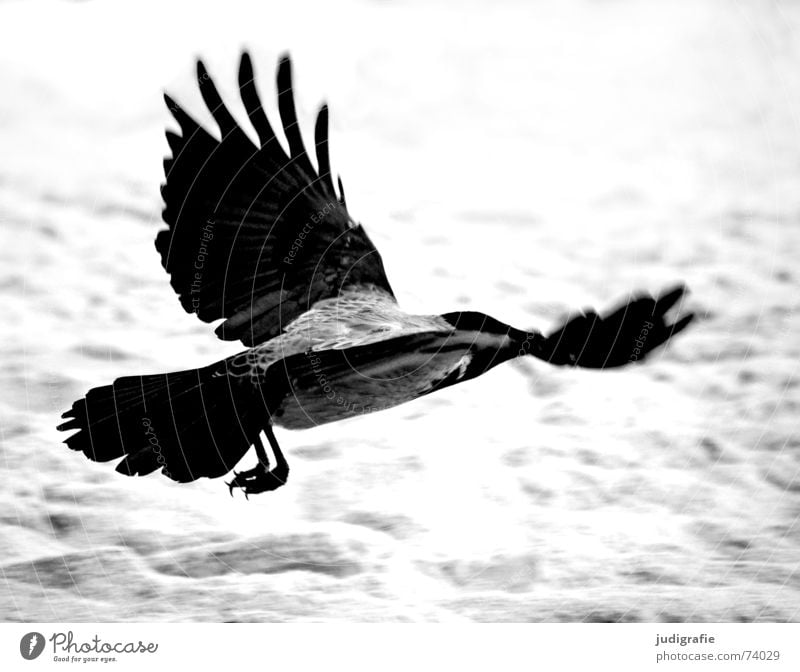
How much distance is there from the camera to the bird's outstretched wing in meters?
1.83

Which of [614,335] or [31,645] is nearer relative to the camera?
[614,335]

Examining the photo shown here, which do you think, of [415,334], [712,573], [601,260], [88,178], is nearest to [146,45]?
[88,178]

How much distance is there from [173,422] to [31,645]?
528mm

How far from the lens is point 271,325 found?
185 cm

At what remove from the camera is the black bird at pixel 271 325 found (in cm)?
181

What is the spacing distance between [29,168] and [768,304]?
150 centimetres

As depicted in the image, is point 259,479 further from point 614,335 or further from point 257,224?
point 614,335

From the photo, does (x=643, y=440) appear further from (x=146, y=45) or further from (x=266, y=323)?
(x=146, y=45)

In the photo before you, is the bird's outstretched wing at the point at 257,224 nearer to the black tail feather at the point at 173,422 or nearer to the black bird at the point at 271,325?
the black bird at the point at 271,325

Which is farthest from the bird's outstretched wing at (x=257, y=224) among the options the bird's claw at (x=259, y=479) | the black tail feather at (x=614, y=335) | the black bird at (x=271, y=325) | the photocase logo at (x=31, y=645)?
the photocase logo at (x=31, y=645)

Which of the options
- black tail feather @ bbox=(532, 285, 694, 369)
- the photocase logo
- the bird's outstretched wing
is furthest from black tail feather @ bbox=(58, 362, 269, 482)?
black tail feather @ bbox=(532, 285, 694, 369)

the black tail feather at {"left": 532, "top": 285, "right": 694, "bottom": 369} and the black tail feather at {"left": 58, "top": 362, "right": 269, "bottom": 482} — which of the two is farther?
the black tail feather at {"left": 58, "top": 362, "right": 269, "bottom": 482}

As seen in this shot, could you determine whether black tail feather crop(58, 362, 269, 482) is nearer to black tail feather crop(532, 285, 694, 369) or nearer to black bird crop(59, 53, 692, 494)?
black bird crop(59, 53, 692, 494)

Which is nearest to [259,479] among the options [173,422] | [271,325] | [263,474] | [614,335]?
[263,474]
